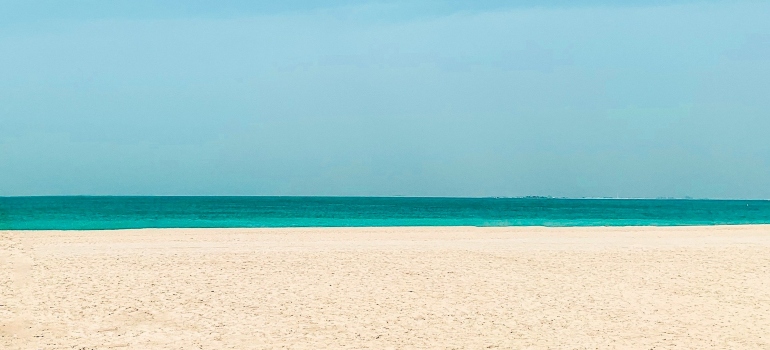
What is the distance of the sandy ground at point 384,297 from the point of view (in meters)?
9.38

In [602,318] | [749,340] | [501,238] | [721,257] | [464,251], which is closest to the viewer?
[749,340]

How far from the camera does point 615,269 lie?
1538 cm

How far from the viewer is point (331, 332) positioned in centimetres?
966

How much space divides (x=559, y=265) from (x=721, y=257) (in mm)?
4181

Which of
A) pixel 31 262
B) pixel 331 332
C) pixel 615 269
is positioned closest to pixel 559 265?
pixel 615 269

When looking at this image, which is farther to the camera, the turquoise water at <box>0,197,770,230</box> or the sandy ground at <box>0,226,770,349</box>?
the turquoise water at <box>0,197,770,230</box>

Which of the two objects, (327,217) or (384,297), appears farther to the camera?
(327,217)

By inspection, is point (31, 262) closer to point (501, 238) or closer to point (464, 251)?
point (464, 251)

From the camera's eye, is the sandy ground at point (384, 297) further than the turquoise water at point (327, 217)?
No

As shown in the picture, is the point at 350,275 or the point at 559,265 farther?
the point at 559,265

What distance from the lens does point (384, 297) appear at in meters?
11.9

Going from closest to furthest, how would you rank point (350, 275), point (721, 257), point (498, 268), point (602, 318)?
point (602, 318) → point (350, 275) → point (498, 268) → point (721, 257)

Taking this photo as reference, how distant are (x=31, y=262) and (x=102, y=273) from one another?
253cm

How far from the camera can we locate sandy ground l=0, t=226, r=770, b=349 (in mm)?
9383
